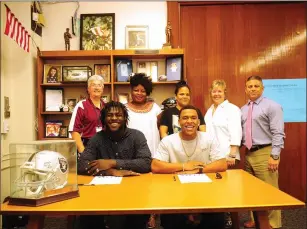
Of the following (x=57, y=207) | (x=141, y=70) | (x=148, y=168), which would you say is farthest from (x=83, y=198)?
(x=141, y=70)

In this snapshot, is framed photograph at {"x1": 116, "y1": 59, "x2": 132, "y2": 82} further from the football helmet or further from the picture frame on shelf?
the football helmet

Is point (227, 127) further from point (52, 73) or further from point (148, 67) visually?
point (52, 73)

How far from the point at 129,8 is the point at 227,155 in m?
2.29

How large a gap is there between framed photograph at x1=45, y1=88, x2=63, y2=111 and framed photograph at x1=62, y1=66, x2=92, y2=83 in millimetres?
221

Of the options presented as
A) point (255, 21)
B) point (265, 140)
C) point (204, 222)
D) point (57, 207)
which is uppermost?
point (255, 21)

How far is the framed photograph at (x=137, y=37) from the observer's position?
12.7ft

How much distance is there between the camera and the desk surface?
136 centimetres

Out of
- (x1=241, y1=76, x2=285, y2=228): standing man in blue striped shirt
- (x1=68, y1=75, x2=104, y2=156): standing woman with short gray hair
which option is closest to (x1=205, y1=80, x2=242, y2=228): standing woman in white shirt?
(x1=241, y1=76, x2=285, y2=228): standing man in blue striped shirt

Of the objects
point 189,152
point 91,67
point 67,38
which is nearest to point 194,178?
point 189,152

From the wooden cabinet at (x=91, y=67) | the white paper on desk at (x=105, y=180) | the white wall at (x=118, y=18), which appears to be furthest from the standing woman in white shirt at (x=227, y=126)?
the white wall at (x=118, y=18)

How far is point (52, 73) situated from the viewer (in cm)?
371

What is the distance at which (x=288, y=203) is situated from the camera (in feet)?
4.57

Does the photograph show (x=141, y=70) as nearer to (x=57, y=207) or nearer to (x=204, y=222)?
(x=204, y=222)

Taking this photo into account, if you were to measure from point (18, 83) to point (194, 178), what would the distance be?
2428 mm
